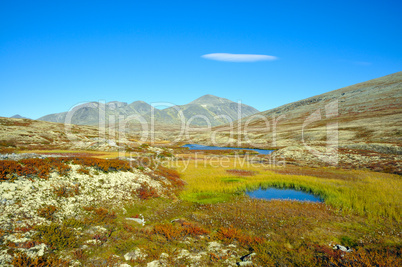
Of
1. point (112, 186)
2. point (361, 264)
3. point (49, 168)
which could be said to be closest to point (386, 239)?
point (361, 264)

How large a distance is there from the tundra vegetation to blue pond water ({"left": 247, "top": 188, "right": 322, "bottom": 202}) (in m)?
2.18

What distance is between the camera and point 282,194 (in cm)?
2362

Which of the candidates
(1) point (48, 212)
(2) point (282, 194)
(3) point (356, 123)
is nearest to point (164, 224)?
(1) point (48, 212)

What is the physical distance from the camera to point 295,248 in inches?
427

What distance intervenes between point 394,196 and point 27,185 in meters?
31.9

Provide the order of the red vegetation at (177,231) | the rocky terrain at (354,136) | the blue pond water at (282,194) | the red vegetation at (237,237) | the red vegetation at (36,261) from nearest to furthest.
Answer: the red vegetation at (36,261) → the red vegetation at (237,237) → the red vegetation at (177,231) → the blue pond water at (282,194) → the rocky terrain at (354,136)

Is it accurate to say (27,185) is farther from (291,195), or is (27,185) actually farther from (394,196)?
(394,196)

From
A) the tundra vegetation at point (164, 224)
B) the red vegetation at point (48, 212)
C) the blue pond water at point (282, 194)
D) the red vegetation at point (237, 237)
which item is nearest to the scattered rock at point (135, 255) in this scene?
the tundra vegetation at point (164, 224)

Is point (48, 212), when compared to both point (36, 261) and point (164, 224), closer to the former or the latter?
point (36, 261)

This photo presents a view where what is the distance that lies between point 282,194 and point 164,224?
54.2 ft

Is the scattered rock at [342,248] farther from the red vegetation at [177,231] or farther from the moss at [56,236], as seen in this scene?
the moss at [56,236]

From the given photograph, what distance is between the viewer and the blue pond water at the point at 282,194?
2176cm

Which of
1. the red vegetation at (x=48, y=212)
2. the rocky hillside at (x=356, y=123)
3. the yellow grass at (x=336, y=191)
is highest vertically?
the rocky hillside at (x=356, y=123)

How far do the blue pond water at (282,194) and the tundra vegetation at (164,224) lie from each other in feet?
7.16
